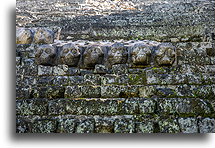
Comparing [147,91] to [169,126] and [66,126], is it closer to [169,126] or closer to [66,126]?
[169,126]

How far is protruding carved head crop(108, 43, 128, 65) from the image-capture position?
120 inches

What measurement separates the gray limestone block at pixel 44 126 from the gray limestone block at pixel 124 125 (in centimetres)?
72

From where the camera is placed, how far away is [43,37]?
3.38 meters

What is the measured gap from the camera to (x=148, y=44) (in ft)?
10.3

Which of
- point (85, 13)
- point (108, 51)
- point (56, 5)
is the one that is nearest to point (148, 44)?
point (108, 51)

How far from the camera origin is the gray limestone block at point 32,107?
2846mm

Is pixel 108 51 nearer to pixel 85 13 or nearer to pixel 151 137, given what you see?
→ pixel 151 137

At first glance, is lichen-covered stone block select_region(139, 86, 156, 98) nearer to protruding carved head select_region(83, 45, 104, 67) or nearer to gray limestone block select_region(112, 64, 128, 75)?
gray limestone block select_region(112, 64, 128, 75)

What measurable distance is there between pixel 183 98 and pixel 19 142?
2135mm

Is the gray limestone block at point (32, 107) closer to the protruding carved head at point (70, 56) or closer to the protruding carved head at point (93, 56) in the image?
the protruding carved head at point (70, 56)

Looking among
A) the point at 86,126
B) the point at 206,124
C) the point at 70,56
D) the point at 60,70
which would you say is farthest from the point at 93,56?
the point at 206,124

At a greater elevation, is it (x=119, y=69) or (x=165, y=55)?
(x=165, y=55)

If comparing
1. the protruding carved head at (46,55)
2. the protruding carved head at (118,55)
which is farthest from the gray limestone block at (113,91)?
the protruding carved head at (46,55)

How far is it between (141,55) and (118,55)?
292 millimetres
